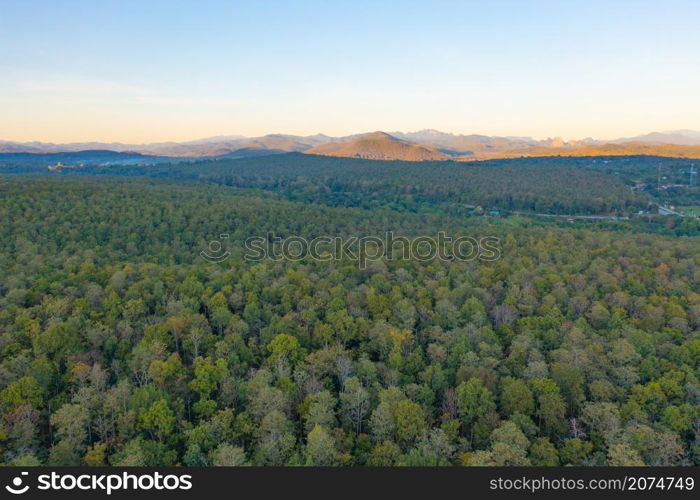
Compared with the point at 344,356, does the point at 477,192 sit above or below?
above

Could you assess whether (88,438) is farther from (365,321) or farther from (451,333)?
(451,333)

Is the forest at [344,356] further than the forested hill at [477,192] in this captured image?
No

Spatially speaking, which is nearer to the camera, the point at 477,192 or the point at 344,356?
the point at 344,356

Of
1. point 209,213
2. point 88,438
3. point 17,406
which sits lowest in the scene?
point 88,438

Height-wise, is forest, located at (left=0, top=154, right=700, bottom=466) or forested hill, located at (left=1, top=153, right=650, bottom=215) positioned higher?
forested hill, located at (left=1, top=153, right=650, bottom=215)

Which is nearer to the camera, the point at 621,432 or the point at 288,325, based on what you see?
the point at 621,432

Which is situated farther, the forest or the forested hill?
the forested hill

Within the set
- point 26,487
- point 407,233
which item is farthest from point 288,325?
point 407,233

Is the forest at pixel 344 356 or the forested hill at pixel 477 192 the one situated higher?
the forested hill at pixel 477 192
